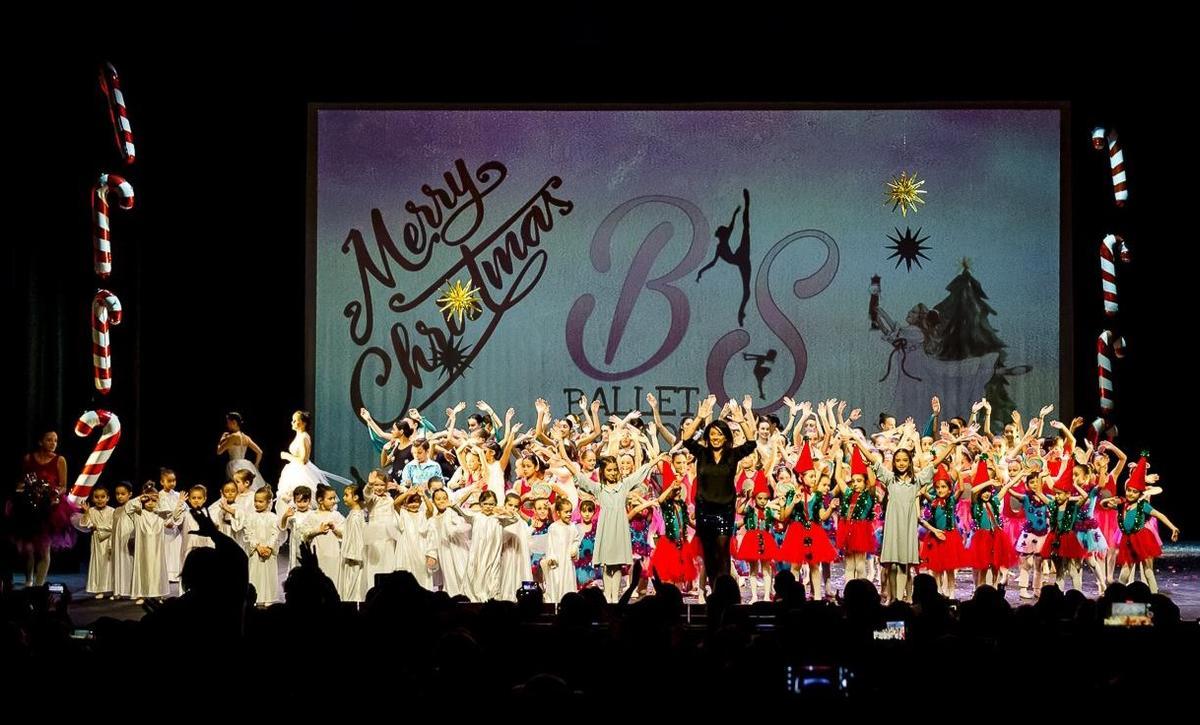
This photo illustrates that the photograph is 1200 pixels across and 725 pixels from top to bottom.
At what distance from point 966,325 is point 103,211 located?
7565 mm

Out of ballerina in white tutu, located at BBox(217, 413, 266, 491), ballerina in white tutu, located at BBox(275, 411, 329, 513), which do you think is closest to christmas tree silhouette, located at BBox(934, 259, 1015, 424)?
ballerina in white tutu, located at BBox(275, 411, 329, 513)

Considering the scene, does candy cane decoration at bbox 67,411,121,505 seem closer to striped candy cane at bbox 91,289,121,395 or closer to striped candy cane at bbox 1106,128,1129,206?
striped candy cane at bbox 91,289,121,395

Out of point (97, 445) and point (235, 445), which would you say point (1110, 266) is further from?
point (97, 445)

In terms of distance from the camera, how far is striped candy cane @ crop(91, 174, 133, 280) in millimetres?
11352

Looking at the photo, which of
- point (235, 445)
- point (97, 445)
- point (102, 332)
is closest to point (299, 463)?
point (235, 445)

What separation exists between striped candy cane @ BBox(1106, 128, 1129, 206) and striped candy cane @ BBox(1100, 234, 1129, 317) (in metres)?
0.35

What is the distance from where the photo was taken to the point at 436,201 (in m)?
13.7

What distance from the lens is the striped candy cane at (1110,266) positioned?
41.6 ft

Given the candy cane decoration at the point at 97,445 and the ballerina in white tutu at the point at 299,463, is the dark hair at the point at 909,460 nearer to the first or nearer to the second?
the ballerina in white tutu at the point at 299,463

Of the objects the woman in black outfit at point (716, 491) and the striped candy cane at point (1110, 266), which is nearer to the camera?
the woman in black outfit at point (716, 491)

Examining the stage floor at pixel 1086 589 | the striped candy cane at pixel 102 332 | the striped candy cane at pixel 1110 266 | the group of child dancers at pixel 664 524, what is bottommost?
the stage floor at pixel 1086 589
